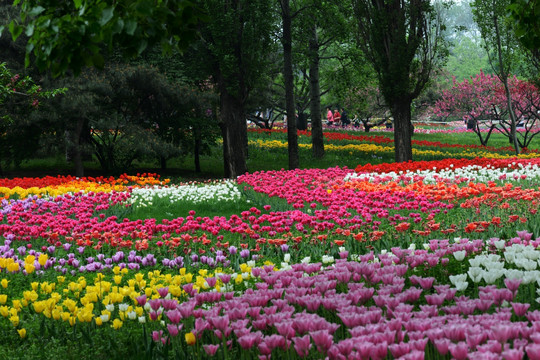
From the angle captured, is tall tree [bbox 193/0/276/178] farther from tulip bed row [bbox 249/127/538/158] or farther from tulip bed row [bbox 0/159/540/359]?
tulip bed row [bbox 249/127/538/158]

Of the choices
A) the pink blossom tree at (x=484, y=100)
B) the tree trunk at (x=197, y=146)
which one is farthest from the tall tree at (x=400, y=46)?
the pink blossom tree at (x=484, y=100)

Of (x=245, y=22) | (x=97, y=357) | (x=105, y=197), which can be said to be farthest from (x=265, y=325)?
(x=245, y=22)

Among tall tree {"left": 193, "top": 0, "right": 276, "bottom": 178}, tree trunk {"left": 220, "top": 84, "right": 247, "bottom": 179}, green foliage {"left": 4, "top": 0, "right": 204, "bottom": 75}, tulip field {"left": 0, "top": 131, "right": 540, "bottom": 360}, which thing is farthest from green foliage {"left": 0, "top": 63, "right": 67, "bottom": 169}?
green foliage {"left": 4, "top": 0, "right": 204, "bottom": 75}

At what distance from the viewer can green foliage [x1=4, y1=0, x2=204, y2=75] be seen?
3.81 metres

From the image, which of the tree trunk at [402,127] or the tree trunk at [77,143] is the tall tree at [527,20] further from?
the tree trunk at [77,143]

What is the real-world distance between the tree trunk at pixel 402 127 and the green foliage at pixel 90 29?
15.0m

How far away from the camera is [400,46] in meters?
18.3

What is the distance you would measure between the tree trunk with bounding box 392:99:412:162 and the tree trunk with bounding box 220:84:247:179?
5.11 meters

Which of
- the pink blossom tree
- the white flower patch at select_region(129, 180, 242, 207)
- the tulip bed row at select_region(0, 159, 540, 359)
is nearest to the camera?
the tulip bed row at select_region(0, 159, 540, 359)

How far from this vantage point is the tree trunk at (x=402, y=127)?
61.6ft

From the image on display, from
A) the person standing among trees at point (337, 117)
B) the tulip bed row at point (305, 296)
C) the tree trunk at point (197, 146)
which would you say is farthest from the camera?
the person standing among trees at point (337, 117)

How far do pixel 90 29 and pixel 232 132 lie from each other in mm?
14689

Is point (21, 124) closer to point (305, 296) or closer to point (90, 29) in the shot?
point (90, 29)

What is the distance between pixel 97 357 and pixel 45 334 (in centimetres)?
79
